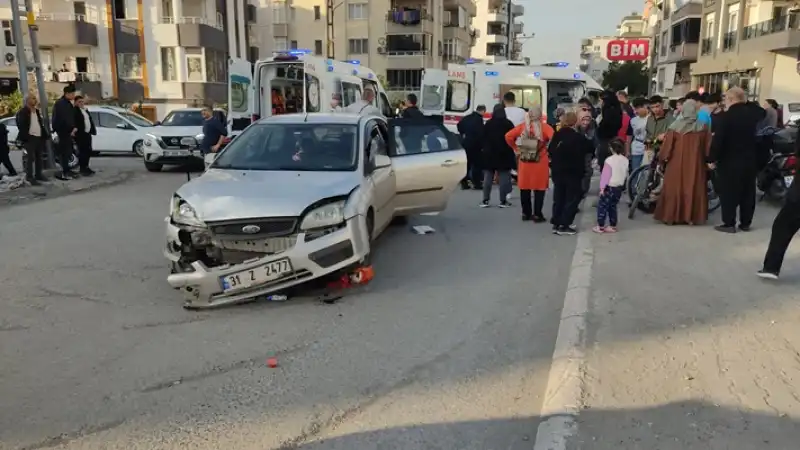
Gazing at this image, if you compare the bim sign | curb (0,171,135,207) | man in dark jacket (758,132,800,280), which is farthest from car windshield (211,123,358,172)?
the bim sign

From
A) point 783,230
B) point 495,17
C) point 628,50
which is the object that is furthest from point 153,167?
point 495,17

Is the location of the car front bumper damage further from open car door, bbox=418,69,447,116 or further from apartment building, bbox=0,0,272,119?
apartment building, bbox=0,0,272,119

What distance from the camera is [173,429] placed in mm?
3795

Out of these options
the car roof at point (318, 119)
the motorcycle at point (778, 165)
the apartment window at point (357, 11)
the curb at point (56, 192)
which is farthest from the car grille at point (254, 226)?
the apartment window at point (357, 11)

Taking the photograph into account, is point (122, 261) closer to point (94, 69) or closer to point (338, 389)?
point (338, 389)

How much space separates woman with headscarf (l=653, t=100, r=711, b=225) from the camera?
8977mm

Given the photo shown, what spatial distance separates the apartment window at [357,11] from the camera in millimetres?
58688

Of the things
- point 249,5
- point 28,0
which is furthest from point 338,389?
point 249,5

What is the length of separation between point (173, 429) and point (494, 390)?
6.44 ft

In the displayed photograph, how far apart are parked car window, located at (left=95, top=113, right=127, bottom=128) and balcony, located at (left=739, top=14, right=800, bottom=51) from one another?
3032 centimetres

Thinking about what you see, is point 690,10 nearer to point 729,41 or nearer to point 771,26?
point 729,41

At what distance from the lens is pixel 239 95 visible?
16406 mm

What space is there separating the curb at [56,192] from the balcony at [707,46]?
39784 mm

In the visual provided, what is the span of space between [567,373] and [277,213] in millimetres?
2816
